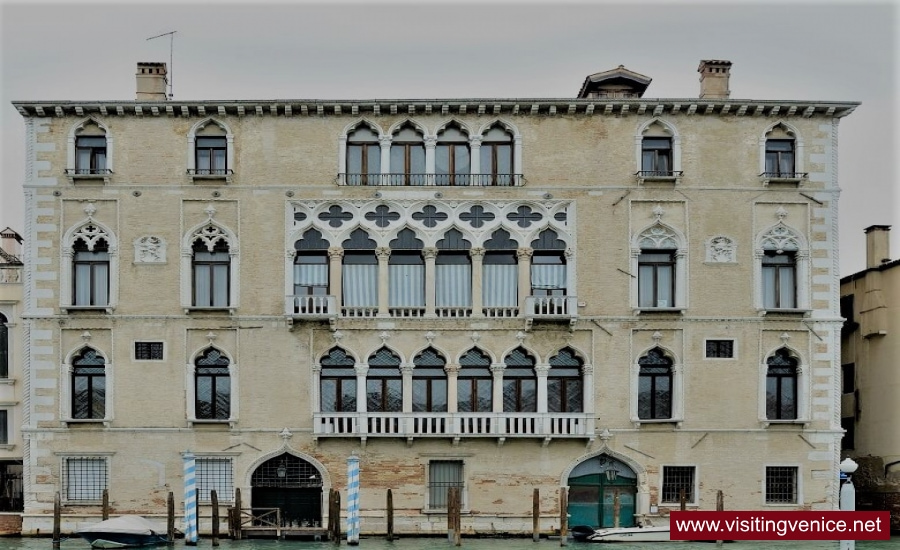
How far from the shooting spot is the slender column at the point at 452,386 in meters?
28.2

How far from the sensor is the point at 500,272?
93.9 feet

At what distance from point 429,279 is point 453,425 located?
3.37 meters

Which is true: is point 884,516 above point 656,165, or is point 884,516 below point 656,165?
below

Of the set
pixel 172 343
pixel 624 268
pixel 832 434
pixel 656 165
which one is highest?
pixel 656 165

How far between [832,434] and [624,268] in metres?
6.11

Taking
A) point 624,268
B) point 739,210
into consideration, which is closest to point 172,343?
point 624,268

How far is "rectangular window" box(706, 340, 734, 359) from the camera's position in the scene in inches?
1118

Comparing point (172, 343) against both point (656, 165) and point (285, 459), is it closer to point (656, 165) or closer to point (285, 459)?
point (285, 459)

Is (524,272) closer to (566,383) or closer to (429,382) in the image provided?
(566,383)

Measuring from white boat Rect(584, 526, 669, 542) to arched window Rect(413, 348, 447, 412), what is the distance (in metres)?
4.55

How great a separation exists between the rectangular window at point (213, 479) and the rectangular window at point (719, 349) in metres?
11.3

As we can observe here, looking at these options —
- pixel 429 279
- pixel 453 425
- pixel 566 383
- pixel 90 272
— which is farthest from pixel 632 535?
pixel 90 272

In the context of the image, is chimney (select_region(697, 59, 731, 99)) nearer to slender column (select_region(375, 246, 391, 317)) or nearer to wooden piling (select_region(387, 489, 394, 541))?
slender column (select_region(375, 246, 391, 317))

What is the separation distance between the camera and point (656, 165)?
2886cm
